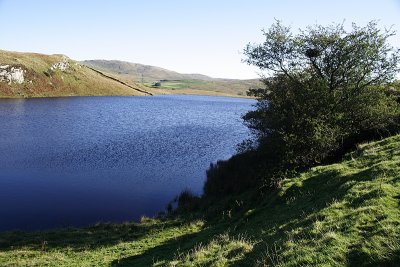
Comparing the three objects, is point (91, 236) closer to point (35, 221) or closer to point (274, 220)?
point (35, 221)

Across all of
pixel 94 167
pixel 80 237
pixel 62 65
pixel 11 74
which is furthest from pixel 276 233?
pixel 62 65

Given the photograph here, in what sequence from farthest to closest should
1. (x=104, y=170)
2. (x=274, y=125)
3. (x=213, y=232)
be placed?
(x=104, y=170)
(x=274, y=125)
(x=213, y=232)

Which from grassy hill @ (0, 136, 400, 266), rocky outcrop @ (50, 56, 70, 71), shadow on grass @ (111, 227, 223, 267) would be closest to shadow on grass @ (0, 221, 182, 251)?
grassy hill @ (0, 136, 400, 266)

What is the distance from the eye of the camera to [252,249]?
535 inches

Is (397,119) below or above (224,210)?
above

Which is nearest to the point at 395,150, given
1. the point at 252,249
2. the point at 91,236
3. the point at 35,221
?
the point at 252,249

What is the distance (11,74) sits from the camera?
5039 inches

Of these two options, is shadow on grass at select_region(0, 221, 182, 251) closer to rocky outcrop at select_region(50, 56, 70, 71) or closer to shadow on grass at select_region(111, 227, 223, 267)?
shadow on grass at select_region(111, 227, 223, 267)

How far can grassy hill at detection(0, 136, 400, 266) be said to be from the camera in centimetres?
1098

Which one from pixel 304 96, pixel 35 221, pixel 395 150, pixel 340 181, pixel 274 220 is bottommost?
pixel 35 221

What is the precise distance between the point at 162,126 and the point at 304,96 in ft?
173

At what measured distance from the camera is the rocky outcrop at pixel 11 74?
125938mm

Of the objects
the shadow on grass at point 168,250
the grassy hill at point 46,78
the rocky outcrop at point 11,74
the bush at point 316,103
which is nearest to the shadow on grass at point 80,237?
the shadow on grass at point 168,250

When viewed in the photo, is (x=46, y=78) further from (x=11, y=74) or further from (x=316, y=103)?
(x=316, y=103)
